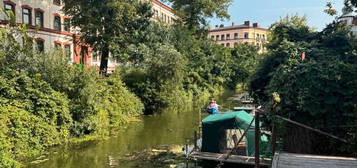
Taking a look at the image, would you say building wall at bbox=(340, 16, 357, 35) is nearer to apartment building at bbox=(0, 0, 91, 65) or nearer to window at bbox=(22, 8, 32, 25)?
apartment building at bbox=(0, 0, 91, 65)

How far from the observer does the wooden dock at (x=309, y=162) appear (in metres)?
6.56

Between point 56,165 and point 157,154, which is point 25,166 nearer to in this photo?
point 56,165

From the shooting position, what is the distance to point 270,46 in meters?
10.6

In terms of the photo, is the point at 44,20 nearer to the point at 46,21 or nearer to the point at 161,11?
the point at 46,21

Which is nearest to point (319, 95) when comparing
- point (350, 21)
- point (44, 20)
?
point (350, 21)

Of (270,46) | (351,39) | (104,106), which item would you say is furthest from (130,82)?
(351,39)

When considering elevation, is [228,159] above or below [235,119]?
below

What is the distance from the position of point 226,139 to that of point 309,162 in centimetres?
522

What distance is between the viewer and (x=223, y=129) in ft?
37.7

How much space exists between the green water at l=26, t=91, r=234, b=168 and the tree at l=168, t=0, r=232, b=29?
810 inches

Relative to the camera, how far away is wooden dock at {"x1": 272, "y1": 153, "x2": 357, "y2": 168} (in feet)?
21.5

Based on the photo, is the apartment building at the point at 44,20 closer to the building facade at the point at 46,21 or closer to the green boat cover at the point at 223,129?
the building facade at the point at 46,21

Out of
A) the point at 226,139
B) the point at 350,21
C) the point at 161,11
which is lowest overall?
the point at 226,139

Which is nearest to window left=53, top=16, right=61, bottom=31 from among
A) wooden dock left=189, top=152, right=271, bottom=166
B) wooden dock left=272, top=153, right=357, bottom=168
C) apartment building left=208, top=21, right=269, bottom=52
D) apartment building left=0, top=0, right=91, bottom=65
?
apartment building left=0, top=0, right=91, bottom=65
